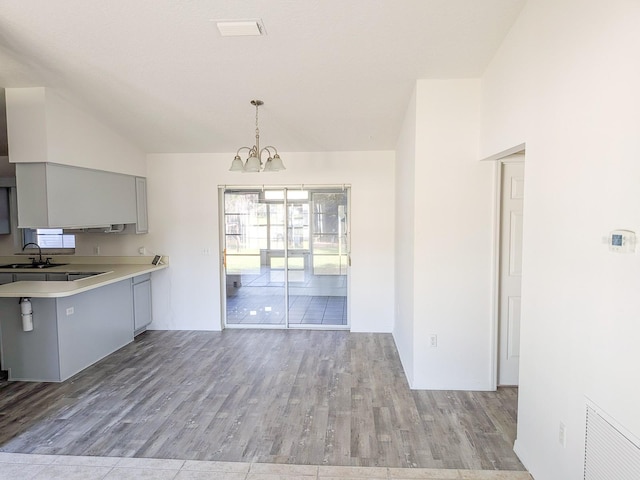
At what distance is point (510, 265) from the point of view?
3.60 meters

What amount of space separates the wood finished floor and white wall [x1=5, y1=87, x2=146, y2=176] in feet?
7.41

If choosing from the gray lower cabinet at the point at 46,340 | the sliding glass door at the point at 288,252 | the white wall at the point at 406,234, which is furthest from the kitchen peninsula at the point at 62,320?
the white wall at the point at 406,234

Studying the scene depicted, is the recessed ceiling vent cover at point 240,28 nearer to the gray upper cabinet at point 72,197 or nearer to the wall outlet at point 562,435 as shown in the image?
the gray upper cabinet at point 72,197

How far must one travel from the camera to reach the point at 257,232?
5.64 m

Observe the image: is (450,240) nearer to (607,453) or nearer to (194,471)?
(607,453)

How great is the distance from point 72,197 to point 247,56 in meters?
2.45

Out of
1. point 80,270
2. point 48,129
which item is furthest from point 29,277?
point 48,129

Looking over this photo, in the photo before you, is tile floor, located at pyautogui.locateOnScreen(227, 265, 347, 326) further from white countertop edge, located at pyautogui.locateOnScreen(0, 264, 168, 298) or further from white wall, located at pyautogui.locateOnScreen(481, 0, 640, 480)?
white wall, located at pyautogui.locateOnScreen(481, 0, 640, 480)

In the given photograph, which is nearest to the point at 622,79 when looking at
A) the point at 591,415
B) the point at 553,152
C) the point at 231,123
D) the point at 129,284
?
the point at 553,152

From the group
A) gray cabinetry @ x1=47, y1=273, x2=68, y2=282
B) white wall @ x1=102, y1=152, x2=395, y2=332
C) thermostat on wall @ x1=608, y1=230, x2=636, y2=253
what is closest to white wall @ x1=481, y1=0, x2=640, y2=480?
thermostat on wall @ x1=608, y1=230, x2=636, y2=253

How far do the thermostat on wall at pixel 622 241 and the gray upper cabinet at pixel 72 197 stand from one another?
173 inches

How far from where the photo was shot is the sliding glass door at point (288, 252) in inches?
218

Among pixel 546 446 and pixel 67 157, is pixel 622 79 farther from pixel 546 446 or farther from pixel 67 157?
pixel 67 157

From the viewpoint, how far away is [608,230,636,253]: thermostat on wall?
1541mm
